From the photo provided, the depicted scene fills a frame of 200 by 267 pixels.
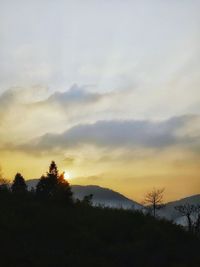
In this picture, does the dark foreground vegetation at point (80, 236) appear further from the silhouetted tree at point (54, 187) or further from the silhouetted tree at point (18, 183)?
the silhouetted tree at point (18, 183)

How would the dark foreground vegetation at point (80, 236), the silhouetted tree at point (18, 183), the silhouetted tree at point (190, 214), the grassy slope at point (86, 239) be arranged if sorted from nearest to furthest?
the grassy slope at point (86, 239), the dark foreground vegetation at point (80, 236), the silhouetted tree at point (18, 183), the silhouetted tree at point (190, 214)

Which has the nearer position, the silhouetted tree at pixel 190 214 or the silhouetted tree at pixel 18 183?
the silhouetted tree at pixel 18 183

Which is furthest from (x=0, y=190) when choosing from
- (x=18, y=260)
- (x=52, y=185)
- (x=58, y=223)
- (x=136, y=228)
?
(x=18, y=260)

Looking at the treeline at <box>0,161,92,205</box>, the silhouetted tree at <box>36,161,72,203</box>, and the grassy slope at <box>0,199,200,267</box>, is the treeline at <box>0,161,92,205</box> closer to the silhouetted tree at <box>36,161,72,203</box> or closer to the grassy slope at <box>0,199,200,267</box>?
the silhouetted tree at <box>36,161,72,203</box>

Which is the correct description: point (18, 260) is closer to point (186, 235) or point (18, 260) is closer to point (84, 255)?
point (84, 255)

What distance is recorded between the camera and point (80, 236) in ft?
156

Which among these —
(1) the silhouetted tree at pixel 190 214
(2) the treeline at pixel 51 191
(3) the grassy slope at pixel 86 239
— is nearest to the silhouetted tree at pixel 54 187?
(2) the treeline at pixel 51 191

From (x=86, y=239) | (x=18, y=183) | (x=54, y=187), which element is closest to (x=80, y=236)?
(x=86, y=239)

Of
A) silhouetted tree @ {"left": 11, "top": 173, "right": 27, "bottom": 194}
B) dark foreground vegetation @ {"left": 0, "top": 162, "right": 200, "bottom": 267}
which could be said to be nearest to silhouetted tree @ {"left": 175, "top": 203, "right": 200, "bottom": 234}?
dark foreground vegetation @ {"left": 0, "top": 162, "right": 200, "bottom": 267}

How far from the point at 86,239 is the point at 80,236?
0.75m

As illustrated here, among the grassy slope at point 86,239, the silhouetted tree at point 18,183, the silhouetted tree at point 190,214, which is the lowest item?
the grassy slope at point 86,239

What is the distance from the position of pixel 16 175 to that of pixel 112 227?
895 inches

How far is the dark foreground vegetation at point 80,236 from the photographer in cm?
4041

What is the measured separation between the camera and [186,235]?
5459 cm
